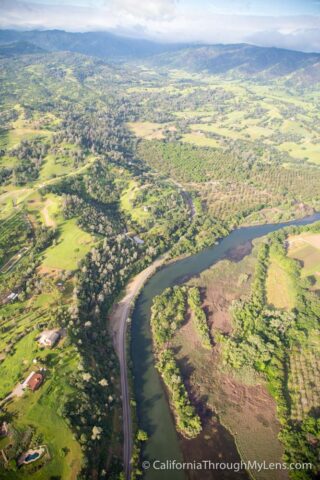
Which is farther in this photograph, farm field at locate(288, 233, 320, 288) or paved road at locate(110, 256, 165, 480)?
farm field at locate(288, 233, 320, 288)

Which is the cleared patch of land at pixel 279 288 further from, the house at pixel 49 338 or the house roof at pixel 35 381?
the house roof at pixel 35 381

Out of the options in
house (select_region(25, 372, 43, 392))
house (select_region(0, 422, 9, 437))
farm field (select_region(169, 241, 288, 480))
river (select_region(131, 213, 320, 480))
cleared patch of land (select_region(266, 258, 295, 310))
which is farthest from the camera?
cleared patch of land (select_region(266, 258, 295, 310))

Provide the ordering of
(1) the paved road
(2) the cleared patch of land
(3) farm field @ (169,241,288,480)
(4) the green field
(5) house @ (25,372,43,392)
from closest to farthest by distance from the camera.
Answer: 1. (1) the paved road
2. (3) farm field @ (169,241,288,480)
3. (5) house @ (25,372,43,392)
4. (2) the cleared patch of land
5. (4) the green field

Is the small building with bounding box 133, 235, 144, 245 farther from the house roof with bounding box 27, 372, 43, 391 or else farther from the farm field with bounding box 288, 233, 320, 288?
the house roof with bounding box 27, 372, 43, 391

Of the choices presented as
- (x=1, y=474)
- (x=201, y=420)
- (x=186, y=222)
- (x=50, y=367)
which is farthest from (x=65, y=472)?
(x=186, y=222)

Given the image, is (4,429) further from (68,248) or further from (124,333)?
Answer: (68,248)

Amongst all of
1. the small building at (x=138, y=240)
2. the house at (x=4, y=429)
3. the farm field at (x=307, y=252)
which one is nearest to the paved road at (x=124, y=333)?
the small building at (x=138, y=240)

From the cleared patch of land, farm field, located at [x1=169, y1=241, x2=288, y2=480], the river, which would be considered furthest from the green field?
the cleared patch of land
